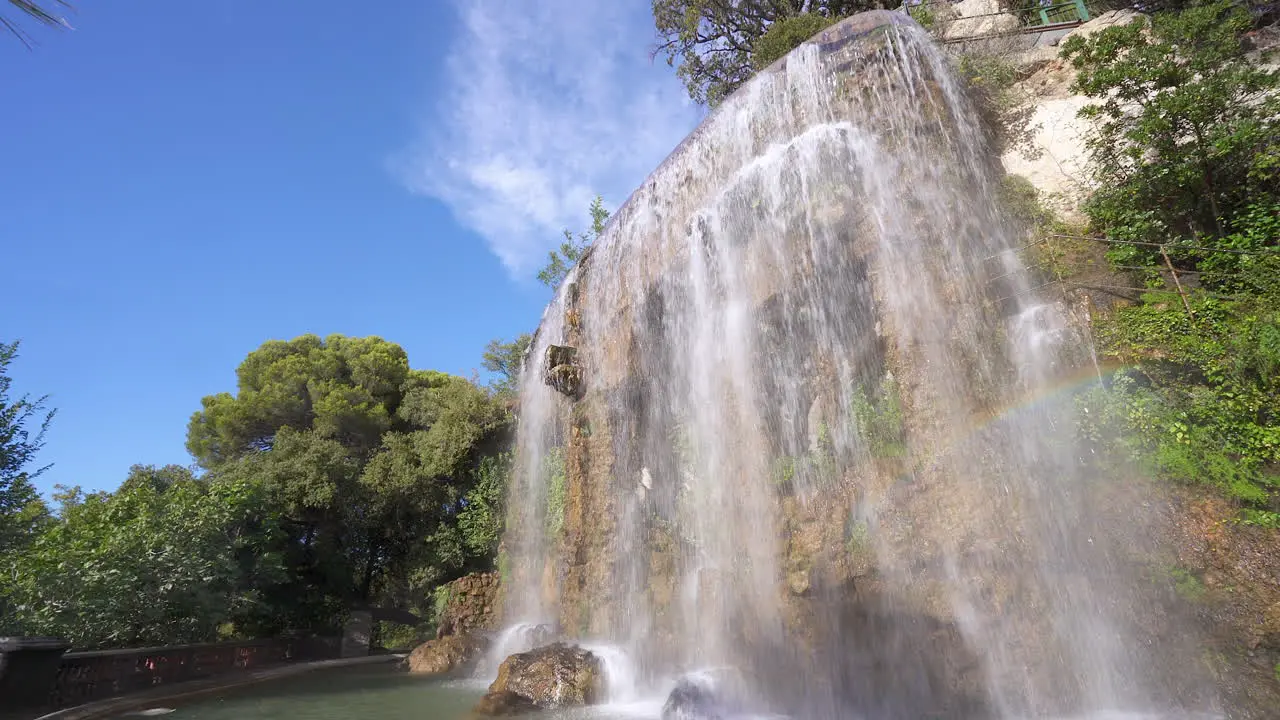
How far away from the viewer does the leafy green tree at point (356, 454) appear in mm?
20281

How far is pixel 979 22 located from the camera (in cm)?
1705

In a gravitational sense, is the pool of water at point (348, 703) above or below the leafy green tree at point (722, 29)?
below

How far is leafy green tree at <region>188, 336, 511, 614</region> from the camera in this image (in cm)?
2028

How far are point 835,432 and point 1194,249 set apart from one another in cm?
583

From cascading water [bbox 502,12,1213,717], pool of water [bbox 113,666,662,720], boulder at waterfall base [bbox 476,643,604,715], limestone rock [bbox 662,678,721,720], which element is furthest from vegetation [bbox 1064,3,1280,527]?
boulder at waterfall base [bbox 476,643,604,715]

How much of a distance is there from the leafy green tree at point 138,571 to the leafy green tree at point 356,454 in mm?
5149

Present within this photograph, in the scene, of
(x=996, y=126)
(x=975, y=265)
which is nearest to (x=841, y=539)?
(x=975, y=265)

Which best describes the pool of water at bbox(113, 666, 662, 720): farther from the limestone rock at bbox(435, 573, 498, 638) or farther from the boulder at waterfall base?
the limestone rock at bbox(435, 573, 498, 638)

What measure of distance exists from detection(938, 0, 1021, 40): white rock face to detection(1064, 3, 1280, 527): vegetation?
5.53 m

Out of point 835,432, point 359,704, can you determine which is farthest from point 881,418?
point 359,704

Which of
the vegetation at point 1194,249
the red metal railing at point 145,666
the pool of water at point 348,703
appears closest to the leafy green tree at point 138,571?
the red metal railing at point 145,666

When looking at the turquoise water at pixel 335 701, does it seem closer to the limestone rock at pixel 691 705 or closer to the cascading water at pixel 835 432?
the limestone rock at pixel 691 705

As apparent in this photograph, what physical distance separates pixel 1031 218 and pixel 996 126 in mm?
3042

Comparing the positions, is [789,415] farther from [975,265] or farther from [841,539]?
[975,265]
